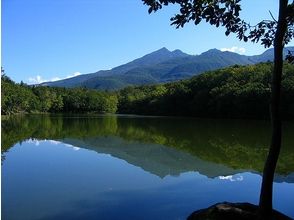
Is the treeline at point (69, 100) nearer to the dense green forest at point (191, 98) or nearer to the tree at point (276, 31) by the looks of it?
the dense green forest at point (191, 98)

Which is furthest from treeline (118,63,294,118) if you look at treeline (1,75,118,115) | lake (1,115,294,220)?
lake (1,115,294,220)

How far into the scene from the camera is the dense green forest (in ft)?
249

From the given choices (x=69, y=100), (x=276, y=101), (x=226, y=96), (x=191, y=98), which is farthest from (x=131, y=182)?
(x=69, y=100)

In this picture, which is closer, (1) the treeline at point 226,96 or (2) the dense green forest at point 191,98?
(1) the treeline at point 226,96

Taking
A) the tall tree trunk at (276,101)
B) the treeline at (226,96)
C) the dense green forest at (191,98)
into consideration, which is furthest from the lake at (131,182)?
the treeline at (226,96)

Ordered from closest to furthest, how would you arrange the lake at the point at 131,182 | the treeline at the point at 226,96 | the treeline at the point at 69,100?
the lake at the point at 131,182, the treeline at the point at 226,96, the treeline at the point at 69,100

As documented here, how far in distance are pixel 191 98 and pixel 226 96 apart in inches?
754

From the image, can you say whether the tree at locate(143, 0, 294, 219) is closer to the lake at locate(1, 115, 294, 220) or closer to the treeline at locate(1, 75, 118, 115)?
the lake at locate(1, 115, 294, 220)

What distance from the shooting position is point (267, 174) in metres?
7.48

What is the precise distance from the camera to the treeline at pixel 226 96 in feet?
242

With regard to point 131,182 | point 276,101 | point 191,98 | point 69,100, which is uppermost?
point 69,100

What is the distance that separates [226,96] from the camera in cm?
8338

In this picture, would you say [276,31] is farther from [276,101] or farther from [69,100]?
[69,100]

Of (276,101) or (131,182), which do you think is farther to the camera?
(131,182)
